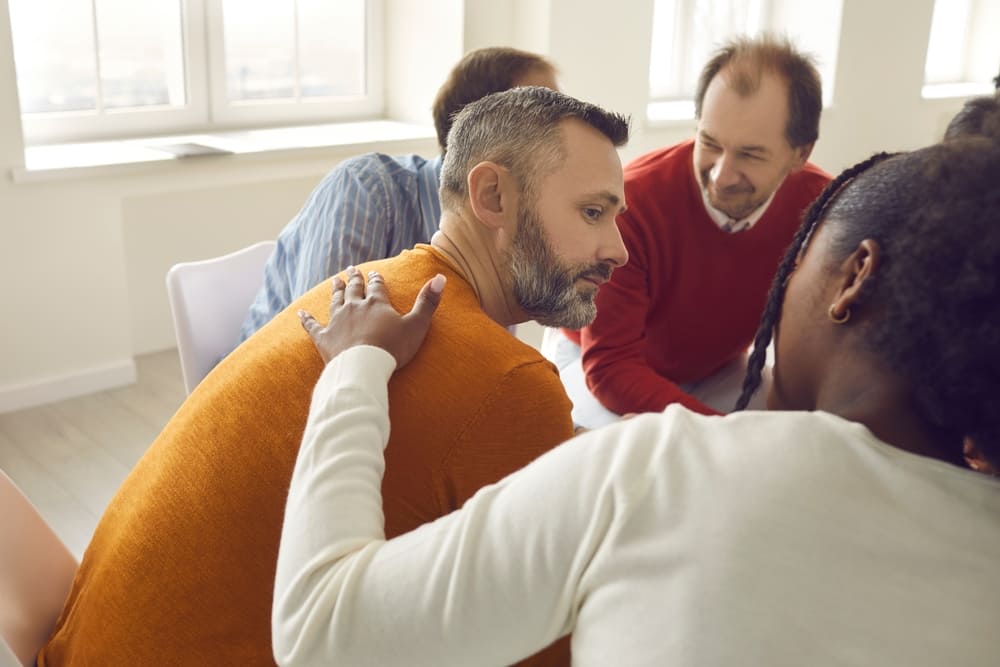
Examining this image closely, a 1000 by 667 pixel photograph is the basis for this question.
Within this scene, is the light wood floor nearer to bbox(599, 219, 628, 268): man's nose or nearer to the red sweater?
the red sweater

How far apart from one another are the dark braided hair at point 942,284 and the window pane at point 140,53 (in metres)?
3.46

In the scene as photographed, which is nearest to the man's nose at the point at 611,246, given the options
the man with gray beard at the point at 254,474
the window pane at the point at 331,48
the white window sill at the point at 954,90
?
the man with gray beard at the point at 254,474

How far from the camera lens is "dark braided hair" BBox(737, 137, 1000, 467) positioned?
2.33 feet

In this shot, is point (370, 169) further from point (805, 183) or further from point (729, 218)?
point (805, 183)

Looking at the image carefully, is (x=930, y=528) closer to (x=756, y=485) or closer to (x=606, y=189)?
(x=756, y=485)

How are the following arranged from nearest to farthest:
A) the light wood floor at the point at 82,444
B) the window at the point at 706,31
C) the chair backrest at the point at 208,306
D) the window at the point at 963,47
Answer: the chair backrest at the point at 208,306, the light wood floor at the point at 82,444, the window at the point at 706,31, the window at the point at 963,47

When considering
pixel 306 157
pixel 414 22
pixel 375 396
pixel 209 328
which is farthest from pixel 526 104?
pixel 414 22

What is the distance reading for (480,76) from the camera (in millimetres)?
2150

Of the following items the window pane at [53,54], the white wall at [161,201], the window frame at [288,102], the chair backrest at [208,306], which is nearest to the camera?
the chair backrest at [208,306]

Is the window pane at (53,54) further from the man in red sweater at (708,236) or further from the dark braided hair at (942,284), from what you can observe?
the dark braided hair at (942,284)

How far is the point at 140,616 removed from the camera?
1066 mm

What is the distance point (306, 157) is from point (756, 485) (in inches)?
132

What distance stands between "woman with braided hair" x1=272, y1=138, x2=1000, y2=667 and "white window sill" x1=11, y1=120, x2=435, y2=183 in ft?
9.11

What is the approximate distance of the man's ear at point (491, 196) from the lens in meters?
1.32
